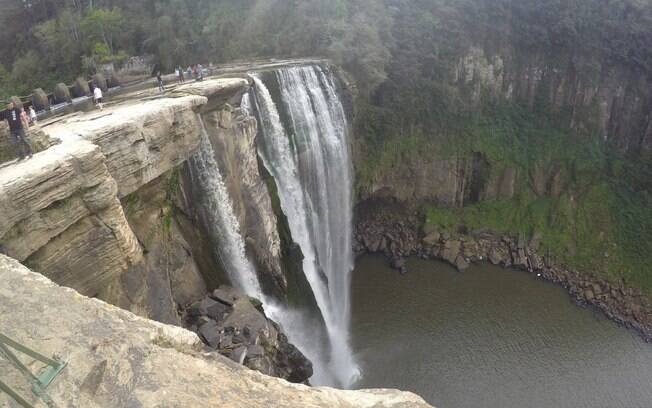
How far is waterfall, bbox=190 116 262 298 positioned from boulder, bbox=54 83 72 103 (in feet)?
22.9

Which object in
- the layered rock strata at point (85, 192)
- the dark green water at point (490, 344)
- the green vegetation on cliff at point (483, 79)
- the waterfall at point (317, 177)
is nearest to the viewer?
the layered rock strata at point (85, 192)

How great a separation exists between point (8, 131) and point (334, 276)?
56.7ft

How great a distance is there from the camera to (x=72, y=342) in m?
5.61

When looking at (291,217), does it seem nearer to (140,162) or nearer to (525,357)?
(140,162)

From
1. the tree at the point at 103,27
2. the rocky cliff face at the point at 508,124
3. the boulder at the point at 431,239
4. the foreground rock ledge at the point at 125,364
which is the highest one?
the tree at the point at 103,27

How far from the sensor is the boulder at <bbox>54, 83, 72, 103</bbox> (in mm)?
18625

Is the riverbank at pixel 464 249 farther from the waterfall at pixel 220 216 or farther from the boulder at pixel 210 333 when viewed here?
the boulder at pixel 210 333

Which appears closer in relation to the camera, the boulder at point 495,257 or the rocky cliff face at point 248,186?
the rocky cliff face at point 248,186


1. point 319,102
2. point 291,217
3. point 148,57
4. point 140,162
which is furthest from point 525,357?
point 148,57

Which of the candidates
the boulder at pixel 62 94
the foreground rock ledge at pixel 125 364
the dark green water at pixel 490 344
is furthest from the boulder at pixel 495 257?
the boulder at pixel 62 94

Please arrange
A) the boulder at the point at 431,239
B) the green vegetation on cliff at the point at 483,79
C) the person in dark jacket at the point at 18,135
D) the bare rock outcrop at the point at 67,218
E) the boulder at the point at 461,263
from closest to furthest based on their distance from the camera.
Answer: the bare rock outcrop at the point at 67,218
the person in dark jacket at the point at 18,135
the boulder at the point at 461,263
the green vegetation on cliff at the point at 483,79
the boulder at the point at 431,239

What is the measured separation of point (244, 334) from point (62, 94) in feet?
42.9

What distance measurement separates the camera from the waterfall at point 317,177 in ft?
66.6

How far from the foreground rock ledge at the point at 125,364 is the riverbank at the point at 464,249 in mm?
22642
